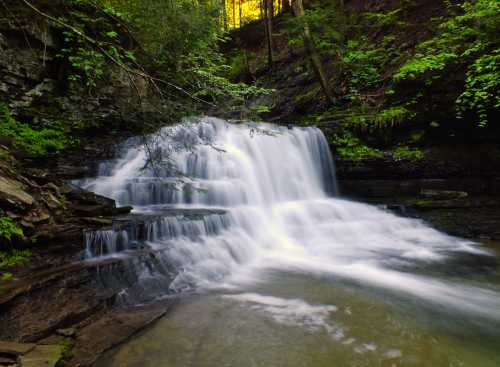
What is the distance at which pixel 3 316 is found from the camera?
287 centimetres

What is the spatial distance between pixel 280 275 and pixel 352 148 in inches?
240

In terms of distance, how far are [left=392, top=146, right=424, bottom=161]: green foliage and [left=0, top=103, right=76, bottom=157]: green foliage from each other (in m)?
9.54

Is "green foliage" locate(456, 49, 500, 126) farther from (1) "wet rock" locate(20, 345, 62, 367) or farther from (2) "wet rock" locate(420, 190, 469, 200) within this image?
(1) "wet rock" locate(20, 345, 62, 367)

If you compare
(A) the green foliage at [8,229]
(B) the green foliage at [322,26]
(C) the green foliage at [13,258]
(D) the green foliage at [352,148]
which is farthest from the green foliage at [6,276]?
(B) the green foliage at [322,26]

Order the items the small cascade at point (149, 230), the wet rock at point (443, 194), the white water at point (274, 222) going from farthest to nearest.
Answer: the wet rock at point (443, 194) < the white water at point (274, 222) < the small cascade at point (149, 230)

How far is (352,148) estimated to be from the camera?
970 centimetres

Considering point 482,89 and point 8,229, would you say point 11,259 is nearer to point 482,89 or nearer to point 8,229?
point 8,229

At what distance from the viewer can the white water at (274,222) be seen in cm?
467

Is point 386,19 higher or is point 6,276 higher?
point 386,19

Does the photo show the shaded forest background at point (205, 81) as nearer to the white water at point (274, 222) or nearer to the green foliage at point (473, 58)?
the green foliage at point (473, 58)

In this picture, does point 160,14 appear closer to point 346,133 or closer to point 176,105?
point 176,105

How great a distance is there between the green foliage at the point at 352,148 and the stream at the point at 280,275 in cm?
153

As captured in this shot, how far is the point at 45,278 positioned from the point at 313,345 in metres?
2.96

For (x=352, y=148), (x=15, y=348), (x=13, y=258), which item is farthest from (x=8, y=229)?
(x=352, y=148)
